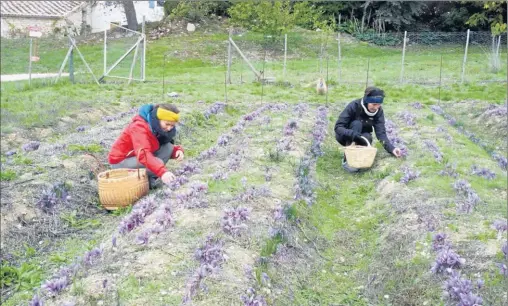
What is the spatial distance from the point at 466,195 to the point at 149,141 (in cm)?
379

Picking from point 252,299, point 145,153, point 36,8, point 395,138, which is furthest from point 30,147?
point 252,299

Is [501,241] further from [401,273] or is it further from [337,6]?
[337,6]

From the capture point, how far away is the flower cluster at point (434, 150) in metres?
8.53

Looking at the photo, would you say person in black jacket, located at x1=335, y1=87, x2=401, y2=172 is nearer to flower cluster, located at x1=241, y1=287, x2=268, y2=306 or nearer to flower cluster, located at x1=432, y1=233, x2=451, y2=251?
flower cluster, located at x1=432, y1=233, x2=451, y2=251

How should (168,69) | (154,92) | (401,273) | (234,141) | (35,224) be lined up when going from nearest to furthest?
(401,273) < (35,224) < (234,141) < (154,92) < (168,69)

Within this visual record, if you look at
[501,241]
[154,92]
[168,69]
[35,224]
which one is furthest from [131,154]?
[168,69]

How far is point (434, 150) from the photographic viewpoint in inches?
356

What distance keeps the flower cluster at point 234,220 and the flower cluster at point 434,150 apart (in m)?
3.84

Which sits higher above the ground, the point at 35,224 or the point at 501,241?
the point at 501,241

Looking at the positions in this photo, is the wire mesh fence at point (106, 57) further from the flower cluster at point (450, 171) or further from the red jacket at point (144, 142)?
the flower cluster at point (450, 171)

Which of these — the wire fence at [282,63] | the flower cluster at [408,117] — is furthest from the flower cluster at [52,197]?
the wire fence at [282,63]

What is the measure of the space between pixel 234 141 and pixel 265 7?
9145mm

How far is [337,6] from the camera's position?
11.1m

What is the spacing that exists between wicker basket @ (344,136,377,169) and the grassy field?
0.74ft
